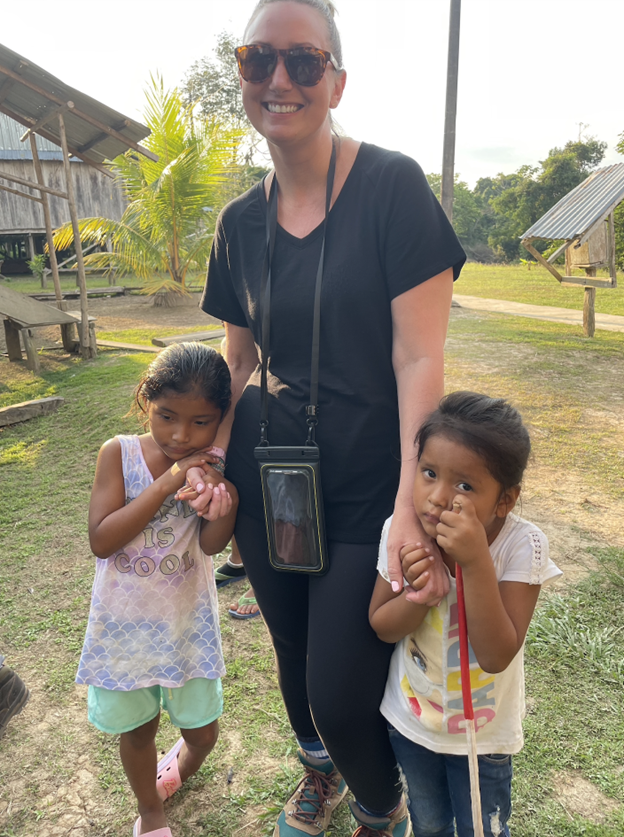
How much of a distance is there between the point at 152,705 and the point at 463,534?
1088mm

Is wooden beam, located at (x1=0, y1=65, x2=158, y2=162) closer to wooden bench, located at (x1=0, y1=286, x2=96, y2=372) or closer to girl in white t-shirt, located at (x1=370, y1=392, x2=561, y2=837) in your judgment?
wooden bench, located at (x1=0, y1=286, x2=96, y2=372)

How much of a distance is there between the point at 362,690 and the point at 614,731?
4.27 feet

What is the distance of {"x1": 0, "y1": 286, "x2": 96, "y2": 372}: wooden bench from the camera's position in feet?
26.8

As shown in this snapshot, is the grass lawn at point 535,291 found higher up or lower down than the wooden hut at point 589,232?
lower down

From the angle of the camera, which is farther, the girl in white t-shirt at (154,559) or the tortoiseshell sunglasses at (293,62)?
the girl in white t-shirt at (154,559)

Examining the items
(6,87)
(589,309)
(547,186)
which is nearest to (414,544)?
(589,309)

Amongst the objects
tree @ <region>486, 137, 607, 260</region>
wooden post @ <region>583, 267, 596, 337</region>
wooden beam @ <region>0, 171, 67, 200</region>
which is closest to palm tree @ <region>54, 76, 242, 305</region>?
wooden beam @ <region>0, 171, 67, 200</region>

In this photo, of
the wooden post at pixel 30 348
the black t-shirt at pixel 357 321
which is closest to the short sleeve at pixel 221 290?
the black t-shirt at pixel 357 321

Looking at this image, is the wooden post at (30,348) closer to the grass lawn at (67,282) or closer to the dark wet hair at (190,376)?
the dark wet hair at (190,376)

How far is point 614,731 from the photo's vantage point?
222 centimetres

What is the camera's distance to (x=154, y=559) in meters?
1.73

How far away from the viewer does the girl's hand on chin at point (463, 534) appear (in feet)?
3.80

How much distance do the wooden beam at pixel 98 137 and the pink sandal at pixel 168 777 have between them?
29.1 feet

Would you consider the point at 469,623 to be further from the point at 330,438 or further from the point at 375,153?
the point at 375,153
